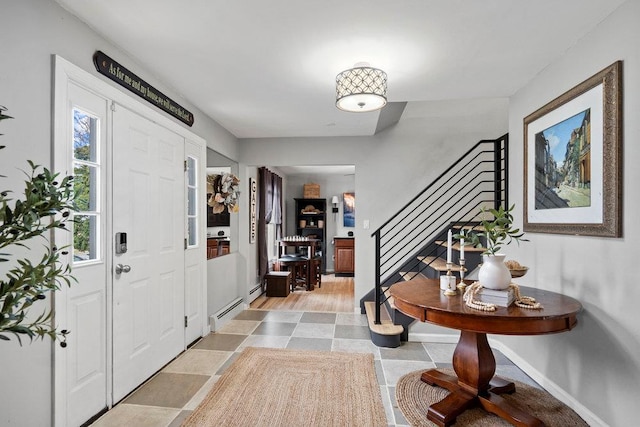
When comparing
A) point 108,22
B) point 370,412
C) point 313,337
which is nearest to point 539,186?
point 370,412

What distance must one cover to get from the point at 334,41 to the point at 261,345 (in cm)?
276

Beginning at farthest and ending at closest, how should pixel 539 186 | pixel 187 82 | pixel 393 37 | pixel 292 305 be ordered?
1. pixel 292 305
2. pixel 187 82
3. pixel 539 186
4. pixel 393 37

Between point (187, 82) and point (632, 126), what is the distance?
3040 millimetres

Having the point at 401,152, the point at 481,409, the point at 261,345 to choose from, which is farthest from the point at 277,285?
the point at 481,409

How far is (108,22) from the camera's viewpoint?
1.95 m

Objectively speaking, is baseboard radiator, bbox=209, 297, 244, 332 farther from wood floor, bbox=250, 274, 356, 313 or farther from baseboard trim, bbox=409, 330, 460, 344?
baseboard trim, bbox=409, 330, 460, 344

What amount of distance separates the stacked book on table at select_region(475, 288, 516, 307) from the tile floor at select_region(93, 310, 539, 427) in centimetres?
92

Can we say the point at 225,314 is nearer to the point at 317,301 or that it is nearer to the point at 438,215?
the point at 317,301

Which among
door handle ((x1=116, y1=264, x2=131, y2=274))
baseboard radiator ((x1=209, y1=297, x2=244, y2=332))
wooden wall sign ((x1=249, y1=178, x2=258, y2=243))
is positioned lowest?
baseboard radiator ((x1=209, y1=297, x2=244, y2=332))

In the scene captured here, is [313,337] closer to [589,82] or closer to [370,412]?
[370,412]

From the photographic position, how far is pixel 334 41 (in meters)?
2.13

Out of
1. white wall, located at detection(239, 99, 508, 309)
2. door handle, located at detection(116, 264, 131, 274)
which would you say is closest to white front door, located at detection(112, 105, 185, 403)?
door handle, located at detection(116, 264, 131, 274)

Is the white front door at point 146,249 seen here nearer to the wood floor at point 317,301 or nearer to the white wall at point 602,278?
the wood floor at point 317,301

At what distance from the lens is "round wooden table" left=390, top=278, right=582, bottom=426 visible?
1748 millimetres
